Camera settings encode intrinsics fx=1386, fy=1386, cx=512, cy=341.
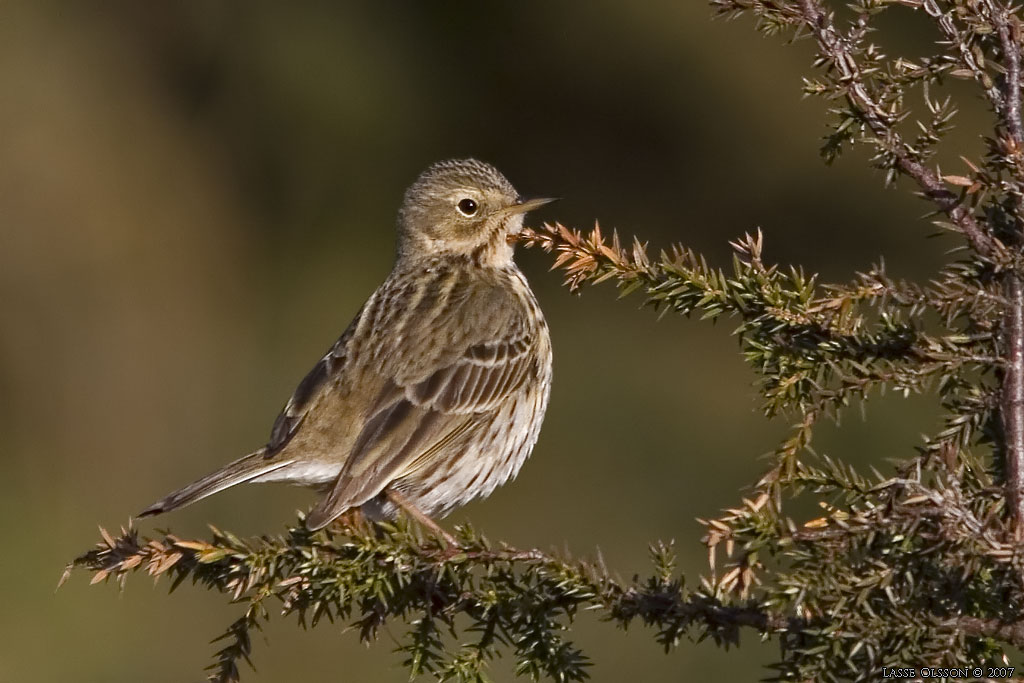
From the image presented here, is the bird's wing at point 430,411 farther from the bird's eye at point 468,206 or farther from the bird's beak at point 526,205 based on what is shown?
the bird's eye at point 468,206

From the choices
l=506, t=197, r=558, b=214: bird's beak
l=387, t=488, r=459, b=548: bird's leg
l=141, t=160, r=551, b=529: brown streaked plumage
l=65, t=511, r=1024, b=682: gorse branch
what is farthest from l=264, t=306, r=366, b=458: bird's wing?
l=65, t=511, r=1024, b=682: gorse branch

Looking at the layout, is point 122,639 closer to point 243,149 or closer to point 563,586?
point 243,149

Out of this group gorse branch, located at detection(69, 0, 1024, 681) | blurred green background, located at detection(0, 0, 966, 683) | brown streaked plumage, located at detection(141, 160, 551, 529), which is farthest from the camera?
blurred green background, located at detection(0, 0, 966, 683)

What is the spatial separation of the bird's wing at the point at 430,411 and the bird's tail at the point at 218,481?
33 cm

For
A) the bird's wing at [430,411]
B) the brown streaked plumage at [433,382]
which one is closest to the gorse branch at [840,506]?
the brown streaked plumage at [433,382]

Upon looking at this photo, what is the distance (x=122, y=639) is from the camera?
29.8 ft

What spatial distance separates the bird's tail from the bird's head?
165 centimetres

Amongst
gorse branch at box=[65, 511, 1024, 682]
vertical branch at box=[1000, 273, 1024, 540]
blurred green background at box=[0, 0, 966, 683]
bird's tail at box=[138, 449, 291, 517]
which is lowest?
gorse branch at box=[65, 511, 1024, 682]

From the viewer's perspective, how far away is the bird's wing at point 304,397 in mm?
5344

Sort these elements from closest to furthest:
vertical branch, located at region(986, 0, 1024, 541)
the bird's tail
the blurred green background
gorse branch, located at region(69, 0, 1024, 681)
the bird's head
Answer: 1. gorse branch, located at region(69, 0, 1024, 681)
2. vertical branch, located at region(986, 0, 1024, 541)
3. the bird's tail
4. the bird's head
5. the blurred green background

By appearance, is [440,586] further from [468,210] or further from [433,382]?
[468,210]

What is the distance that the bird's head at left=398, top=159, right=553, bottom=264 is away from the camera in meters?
6.45

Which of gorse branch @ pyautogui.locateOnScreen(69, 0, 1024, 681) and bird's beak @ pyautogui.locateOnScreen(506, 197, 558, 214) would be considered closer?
gorse branch @ pyautogui.locateOnScreen(69, 0, 1024, 681)

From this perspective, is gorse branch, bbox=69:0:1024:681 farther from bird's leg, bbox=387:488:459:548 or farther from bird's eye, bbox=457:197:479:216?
bird's eye, bbox=457:197:479:216
